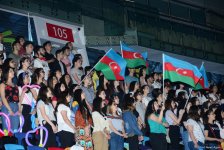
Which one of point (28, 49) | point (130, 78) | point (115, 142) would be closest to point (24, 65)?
point (28, 49)

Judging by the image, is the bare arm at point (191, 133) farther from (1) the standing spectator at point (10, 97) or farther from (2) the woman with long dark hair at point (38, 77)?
(1) the standing spectator at point (10, 97)

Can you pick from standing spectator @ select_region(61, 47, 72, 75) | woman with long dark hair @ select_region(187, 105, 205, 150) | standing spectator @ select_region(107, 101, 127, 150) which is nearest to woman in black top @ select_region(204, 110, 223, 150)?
woman with long dark hair @ select_region(187, 105, 205, 150)

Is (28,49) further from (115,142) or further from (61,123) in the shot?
(115,142)

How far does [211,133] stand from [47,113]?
4.85 metres

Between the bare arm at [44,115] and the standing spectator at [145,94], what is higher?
the standing spectator at [145,94]

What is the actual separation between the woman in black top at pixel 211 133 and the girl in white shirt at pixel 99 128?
335cm

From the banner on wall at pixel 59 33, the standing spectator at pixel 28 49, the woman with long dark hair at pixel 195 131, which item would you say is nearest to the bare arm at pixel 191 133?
the woman with long dark hair at pixel 195 131

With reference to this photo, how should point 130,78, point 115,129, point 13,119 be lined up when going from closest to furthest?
1. point 13,119
2. point 115,129
3. point 130,78

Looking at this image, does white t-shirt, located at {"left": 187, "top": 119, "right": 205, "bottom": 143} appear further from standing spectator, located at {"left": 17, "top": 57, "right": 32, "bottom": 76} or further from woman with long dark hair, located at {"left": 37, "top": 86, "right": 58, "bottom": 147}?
standing spectator, located at {"left": 17, "top": 57, "right": 32, "bottom": 76}

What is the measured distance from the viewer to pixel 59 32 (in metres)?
16.1

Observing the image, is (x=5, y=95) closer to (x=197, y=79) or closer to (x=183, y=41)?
(x=197, y=79)

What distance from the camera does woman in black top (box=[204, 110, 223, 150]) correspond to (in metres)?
13.1

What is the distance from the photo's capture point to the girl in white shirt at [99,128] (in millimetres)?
10688

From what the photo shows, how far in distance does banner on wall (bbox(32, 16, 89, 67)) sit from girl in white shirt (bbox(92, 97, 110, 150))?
16.4 feet
